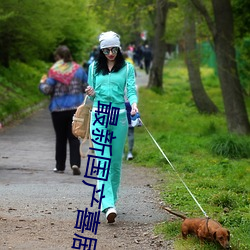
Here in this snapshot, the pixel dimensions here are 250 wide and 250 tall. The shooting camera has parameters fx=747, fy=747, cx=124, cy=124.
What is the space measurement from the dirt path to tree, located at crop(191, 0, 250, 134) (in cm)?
461

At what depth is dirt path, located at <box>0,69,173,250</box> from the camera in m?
6.77

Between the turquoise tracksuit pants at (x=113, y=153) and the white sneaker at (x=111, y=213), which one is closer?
the white sneaker at (x=111, y=213)

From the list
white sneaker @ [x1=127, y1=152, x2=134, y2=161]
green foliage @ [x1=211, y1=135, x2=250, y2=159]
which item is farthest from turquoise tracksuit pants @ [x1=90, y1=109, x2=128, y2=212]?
green foliage @ [x1=211, y1=135, x2=250, y2=159]

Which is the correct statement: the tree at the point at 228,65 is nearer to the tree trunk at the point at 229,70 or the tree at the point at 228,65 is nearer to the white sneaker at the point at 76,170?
the tree trunk at the point at 229,70

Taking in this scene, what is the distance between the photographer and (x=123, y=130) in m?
7.55

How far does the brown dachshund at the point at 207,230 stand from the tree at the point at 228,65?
32.7 ft

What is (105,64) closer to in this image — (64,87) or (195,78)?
(64,87)

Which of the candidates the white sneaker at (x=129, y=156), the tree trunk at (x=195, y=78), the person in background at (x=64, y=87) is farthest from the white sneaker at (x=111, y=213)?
the tree trunk at (x=195, y=78)

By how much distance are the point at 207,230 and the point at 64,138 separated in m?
5.59

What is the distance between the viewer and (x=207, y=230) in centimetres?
620

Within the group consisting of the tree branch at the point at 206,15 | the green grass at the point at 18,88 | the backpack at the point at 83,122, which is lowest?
the green grass at the point at 18,88

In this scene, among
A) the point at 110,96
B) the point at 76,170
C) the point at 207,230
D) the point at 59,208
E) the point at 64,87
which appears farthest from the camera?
the point at 76,170

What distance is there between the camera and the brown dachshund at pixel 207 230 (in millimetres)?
6012

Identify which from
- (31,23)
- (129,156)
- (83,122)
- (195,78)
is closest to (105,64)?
(83,122)
